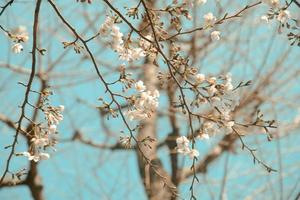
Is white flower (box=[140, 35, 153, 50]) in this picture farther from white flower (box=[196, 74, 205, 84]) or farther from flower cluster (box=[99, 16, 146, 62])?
white flower (box=[196, 74, 205, 84])

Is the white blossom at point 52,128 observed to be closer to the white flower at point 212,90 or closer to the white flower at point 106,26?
the white flower at point 106,26

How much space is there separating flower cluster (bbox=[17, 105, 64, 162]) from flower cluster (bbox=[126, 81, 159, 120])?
0.80 ft

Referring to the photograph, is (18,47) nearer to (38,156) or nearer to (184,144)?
(38,156)

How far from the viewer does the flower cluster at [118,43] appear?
166cm

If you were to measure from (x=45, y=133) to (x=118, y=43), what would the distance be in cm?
40

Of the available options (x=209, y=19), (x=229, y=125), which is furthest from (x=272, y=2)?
(x=229, y=125)

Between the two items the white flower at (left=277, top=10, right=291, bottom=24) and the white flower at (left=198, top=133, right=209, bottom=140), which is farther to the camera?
the white flower at (left=198, top=133, right=209, bottom=140)

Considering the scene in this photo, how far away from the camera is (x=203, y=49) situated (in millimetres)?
4215

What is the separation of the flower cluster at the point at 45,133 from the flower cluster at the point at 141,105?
243mm

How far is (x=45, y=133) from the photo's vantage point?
67.9 inches

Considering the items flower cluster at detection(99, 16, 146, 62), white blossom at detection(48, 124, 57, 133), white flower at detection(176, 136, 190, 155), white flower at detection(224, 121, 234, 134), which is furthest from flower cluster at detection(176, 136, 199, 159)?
white blossom at detection(48, 124, 57, 133)

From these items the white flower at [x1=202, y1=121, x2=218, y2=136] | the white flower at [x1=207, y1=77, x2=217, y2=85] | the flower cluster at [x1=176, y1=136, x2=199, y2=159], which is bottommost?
the flower cluster at [x1=176, y1=136, x2=199, y2=159]

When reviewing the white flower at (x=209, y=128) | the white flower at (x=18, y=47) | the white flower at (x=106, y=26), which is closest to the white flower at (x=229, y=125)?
the white flower at (x=209, y=128)

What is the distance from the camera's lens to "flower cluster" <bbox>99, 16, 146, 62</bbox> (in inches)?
65.4
